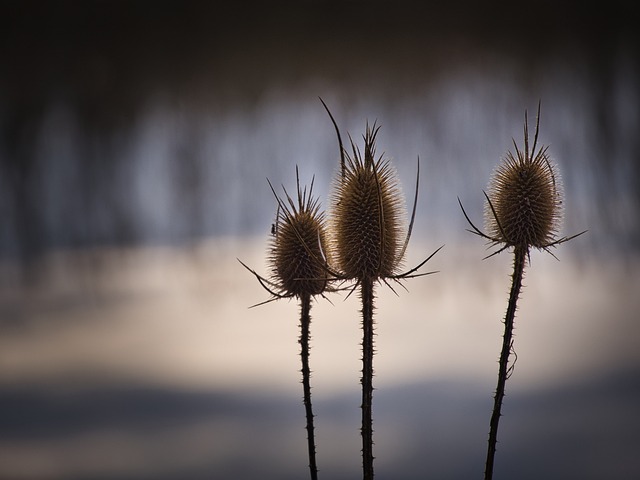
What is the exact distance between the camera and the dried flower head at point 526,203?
1.66 meters

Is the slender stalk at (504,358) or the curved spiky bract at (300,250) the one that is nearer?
the slender stalk at (504,358)

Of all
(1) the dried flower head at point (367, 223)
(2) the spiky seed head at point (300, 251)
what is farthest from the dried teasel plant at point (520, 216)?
(2) the spiky seed head at point (300, 251)

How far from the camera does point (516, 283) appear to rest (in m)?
1.60

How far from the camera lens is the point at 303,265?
187 centimetres

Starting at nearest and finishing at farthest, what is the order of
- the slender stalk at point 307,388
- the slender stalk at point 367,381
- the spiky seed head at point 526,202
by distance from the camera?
the slender stalk at point 367,381, the spiky seed head at point 526,202, the slender stalk at point 307,388

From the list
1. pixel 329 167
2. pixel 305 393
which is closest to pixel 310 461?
pixel 305 393

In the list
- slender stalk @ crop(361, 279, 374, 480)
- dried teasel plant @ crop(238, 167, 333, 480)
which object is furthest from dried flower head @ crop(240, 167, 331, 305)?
slender stalk @ crop(361, 279, 374, 480)

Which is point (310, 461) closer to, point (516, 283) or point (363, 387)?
point (363, 387)

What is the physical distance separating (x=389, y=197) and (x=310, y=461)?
2.21 ft

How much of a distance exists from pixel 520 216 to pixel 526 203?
34 millimetres

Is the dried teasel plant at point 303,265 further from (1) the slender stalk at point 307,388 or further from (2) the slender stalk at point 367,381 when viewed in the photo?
(2) the slender stalk at point 367,381

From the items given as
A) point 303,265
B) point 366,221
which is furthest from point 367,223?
point 303,265

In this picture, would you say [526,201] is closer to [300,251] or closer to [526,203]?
[526,203]

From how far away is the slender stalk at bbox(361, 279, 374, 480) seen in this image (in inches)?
60.0
